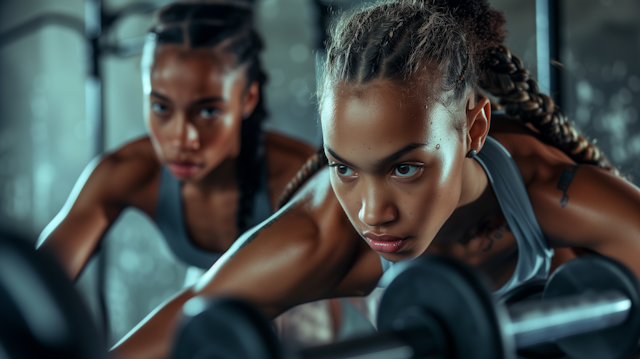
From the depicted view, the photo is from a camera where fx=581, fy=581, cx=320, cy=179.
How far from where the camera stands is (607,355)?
1.12 ft

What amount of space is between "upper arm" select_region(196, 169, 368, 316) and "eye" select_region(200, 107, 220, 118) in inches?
10.2

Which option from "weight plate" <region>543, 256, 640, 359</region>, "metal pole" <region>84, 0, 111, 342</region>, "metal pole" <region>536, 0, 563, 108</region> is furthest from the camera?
"metal pole" <region>84, 0, 111, 342</region>

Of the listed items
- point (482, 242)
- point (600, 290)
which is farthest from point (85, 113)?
point (600, 290)

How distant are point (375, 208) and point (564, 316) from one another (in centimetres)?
12

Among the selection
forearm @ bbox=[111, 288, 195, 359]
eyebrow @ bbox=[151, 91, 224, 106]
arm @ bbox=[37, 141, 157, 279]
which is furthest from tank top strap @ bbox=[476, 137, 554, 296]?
arm @ bbox=[37, 141, 157, 279]

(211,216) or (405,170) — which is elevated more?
(405,170)

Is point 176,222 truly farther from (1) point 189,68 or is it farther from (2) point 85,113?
(2) point 85,113

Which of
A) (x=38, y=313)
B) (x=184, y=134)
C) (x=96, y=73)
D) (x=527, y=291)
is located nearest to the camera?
(x=38, y=313)

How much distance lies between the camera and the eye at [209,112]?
0.68m

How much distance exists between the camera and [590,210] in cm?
43

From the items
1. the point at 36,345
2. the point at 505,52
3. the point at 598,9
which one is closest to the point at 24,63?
the point at 598,9

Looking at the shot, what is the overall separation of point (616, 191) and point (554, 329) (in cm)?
18

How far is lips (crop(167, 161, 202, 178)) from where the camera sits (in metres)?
0.69

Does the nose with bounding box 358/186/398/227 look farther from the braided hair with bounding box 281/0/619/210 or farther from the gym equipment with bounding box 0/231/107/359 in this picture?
the gym equipment with bounding box 0/231/107/359
